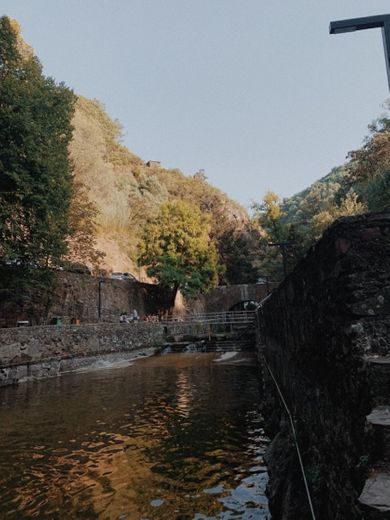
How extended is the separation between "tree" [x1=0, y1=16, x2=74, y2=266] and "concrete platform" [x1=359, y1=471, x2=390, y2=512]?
15.3 meters

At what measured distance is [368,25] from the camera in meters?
4.20

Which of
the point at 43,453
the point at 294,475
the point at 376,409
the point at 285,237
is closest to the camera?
the point at 376,409

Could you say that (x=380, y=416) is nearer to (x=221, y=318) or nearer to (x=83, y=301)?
(x=83, y=301)

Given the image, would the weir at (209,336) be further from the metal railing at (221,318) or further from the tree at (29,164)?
the tree at (29,164)

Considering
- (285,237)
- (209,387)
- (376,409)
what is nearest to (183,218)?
(285,237)

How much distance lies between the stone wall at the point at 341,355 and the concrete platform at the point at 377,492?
0.04 metres

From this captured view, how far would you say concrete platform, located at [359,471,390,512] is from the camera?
172 cm

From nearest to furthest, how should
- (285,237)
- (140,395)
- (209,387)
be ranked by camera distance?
(140,395) → (209,387) → (285,237)

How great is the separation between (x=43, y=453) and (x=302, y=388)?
14.4 feet

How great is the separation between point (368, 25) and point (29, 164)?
48.3ft

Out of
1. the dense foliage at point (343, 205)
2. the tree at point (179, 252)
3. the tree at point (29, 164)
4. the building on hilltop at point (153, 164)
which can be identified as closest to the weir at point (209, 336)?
the tree at point (179, 252)

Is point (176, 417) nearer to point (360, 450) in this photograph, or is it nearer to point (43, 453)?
point (43, 453)

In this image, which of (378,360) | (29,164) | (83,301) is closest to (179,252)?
(83,301)

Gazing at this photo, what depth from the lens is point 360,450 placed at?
7.34ft
